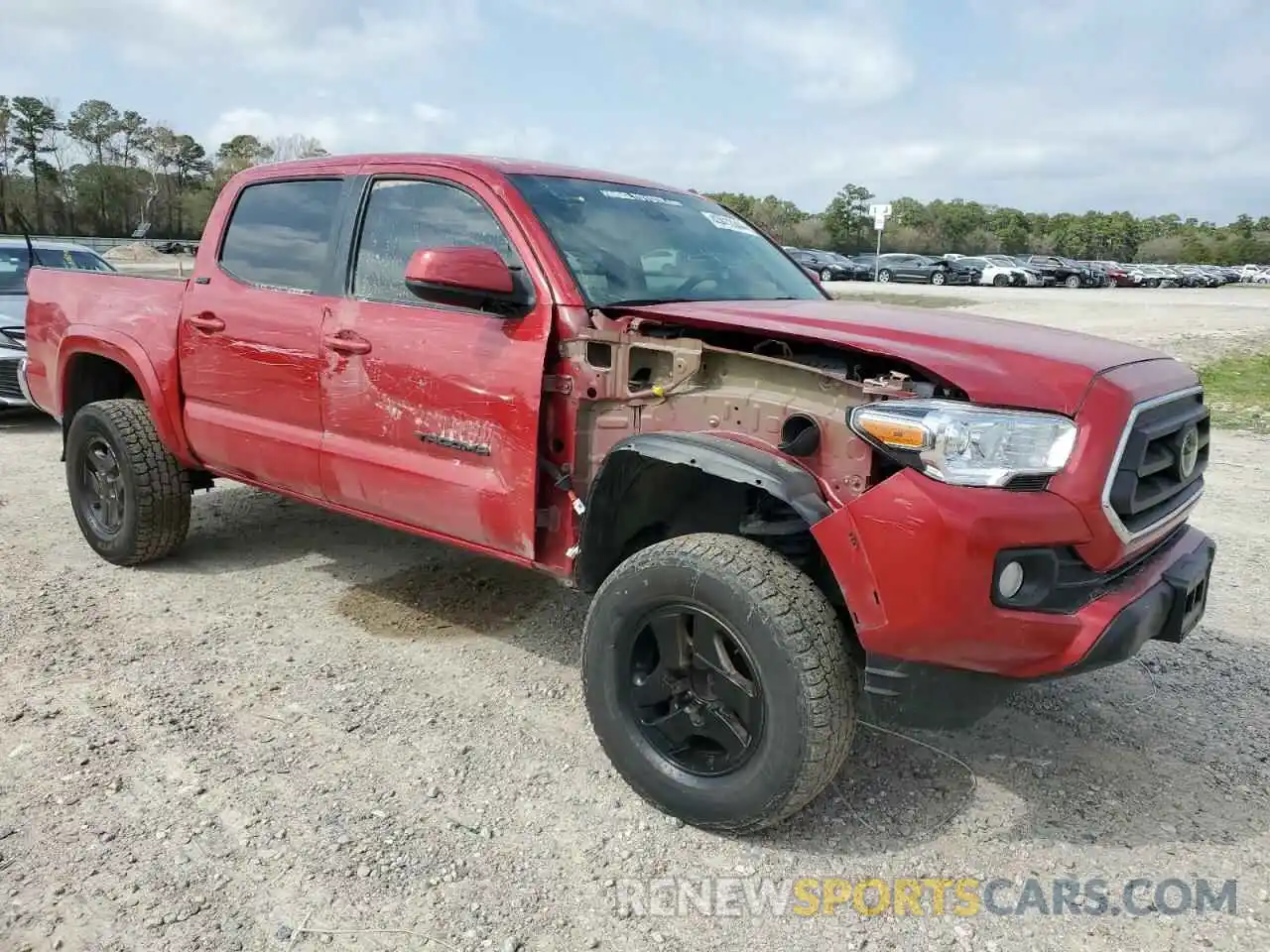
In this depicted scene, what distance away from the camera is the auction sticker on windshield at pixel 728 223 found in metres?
4.17

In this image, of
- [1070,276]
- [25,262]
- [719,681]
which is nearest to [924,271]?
[1070,276]

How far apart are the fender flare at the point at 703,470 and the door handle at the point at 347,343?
1.13m

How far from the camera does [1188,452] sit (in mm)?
2855

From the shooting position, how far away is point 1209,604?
15.0ft

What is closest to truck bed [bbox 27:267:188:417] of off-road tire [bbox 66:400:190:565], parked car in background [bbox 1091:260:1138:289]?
off-road tire [bbox 66:400:190:565]

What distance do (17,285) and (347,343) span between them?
7518 millimetres

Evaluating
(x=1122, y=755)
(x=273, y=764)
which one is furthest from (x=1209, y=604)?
(x=273, y=764)

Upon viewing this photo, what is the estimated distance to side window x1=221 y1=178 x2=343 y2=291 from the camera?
3.95 metres

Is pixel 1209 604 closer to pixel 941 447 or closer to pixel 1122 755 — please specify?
pixel 1122 755

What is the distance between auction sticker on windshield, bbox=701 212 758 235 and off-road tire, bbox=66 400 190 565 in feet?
9.19

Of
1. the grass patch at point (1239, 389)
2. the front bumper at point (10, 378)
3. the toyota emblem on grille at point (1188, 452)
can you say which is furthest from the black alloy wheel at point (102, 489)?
the grass patch at point (1239, 389)

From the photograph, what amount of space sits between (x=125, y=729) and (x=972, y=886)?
8.86ft

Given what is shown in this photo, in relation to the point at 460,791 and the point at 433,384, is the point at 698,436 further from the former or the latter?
the point at 460,791

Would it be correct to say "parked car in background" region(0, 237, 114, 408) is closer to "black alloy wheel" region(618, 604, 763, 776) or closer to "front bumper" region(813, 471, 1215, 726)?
"black alloy wheel" region(618, 604, 763, 776)
